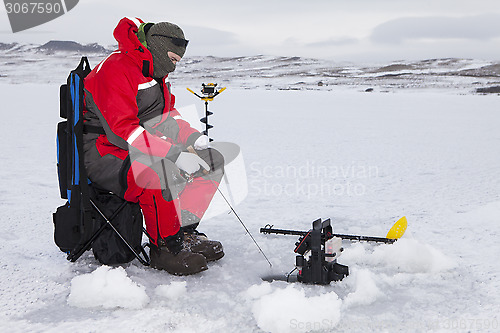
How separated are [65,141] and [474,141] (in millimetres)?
8131

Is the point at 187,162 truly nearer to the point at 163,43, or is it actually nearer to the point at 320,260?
the point at 163,43

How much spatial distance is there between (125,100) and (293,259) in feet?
5.07

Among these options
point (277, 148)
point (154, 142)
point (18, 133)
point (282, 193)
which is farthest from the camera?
point (18, 133)

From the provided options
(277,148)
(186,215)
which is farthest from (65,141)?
(277,148)

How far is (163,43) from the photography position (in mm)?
2867

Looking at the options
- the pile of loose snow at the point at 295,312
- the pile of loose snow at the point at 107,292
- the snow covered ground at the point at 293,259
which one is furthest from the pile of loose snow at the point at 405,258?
the pile of loose snow at the point at 107,292

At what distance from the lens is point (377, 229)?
151 inches

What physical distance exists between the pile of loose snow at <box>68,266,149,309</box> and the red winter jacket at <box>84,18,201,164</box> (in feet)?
2.36

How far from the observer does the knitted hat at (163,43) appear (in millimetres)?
2854

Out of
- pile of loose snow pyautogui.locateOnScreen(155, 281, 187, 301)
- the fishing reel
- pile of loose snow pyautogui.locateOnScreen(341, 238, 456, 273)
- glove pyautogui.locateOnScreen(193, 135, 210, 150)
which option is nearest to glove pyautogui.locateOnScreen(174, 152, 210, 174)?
glove pyautogui.locateOnScreen(193, 135, 210, 150)

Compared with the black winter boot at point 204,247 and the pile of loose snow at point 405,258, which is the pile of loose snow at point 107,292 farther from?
the pile of loose snow at point 405,258

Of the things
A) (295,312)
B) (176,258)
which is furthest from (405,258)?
(176,258)

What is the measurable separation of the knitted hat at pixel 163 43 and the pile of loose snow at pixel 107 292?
4.23ft

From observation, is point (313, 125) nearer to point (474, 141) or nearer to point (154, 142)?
point (474, 141)
